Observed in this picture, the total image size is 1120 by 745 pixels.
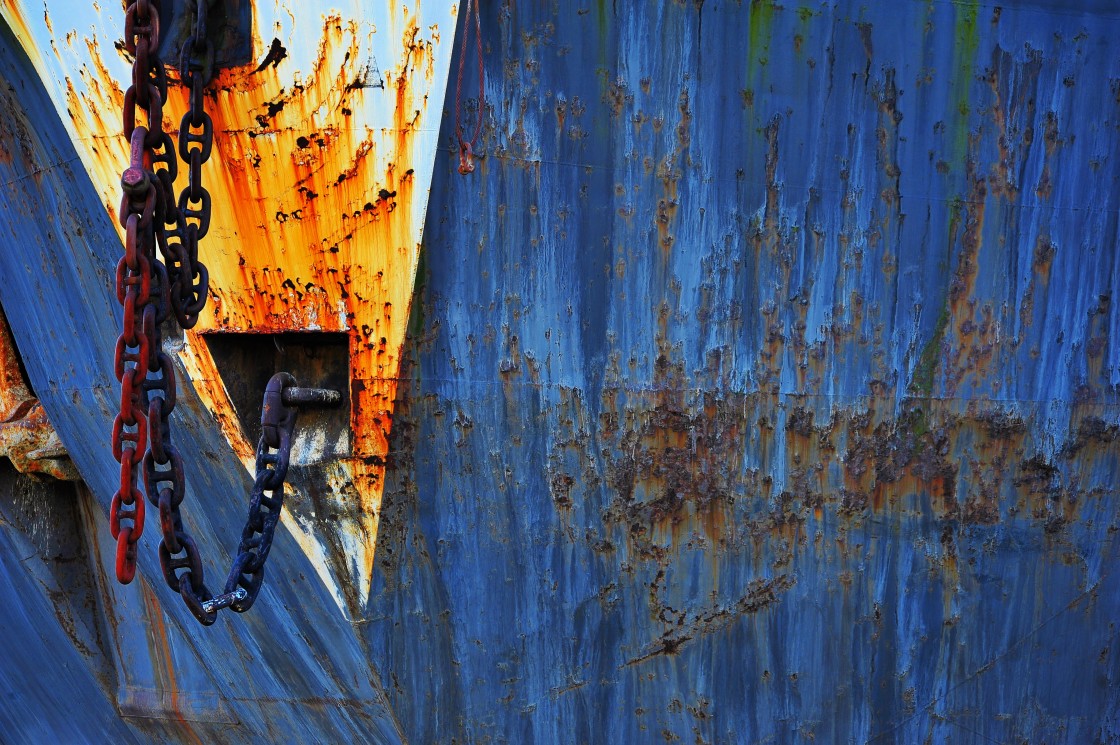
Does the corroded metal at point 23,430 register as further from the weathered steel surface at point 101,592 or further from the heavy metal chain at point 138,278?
the heavy metal chain at point 138,278

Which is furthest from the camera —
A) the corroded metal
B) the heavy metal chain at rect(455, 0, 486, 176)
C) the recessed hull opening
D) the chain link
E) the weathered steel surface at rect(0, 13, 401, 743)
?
the corroded metal

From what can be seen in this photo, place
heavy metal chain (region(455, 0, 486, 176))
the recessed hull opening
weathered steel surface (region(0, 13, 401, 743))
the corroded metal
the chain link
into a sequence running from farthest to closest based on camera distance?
the corroded metal
weathered steel surface (region(0, 13, 401, 743))
the recessed hull opening
heavy metal chain (region(455, 0, 486, 176))
the chain link

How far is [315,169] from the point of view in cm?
191

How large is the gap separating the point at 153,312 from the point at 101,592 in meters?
1.88

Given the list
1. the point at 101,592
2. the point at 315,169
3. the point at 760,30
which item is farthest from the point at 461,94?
the point at 101,592

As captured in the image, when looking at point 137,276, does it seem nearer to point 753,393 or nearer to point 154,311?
point 154,311

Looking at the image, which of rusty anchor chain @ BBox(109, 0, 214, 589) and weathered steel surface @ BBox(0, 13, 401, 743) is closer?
rusty anchor chain @ BBox(109, 0, 214, 589)

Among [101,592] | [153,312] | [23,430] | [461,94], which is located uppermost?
[461,94]

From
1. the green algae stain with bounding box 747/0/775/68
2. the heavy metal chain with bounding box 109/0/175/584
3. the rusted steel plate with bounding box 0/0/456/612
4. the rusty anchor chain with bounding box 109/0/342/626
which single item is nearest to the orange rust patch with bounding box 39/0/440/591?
the rusted steel plate with bounding box 0/0/456/612

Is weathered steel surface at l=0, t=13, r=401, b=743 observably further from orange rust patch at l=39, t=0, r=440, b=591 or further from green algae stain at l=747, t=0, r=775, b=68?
green algae stain at l=747, t=0, r=775, b=68

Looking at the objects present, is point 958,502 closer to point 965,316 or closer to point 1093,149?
point 965,316

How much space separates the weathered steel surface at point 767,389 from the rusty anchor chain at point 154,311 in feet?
1.67

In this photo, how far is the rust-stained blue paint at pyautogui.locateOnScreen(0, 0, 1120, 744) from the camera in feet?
6.36

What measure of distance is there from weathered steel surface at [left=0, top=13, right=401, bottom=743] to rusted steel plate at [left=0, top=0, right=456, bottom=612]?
0.39 feet
